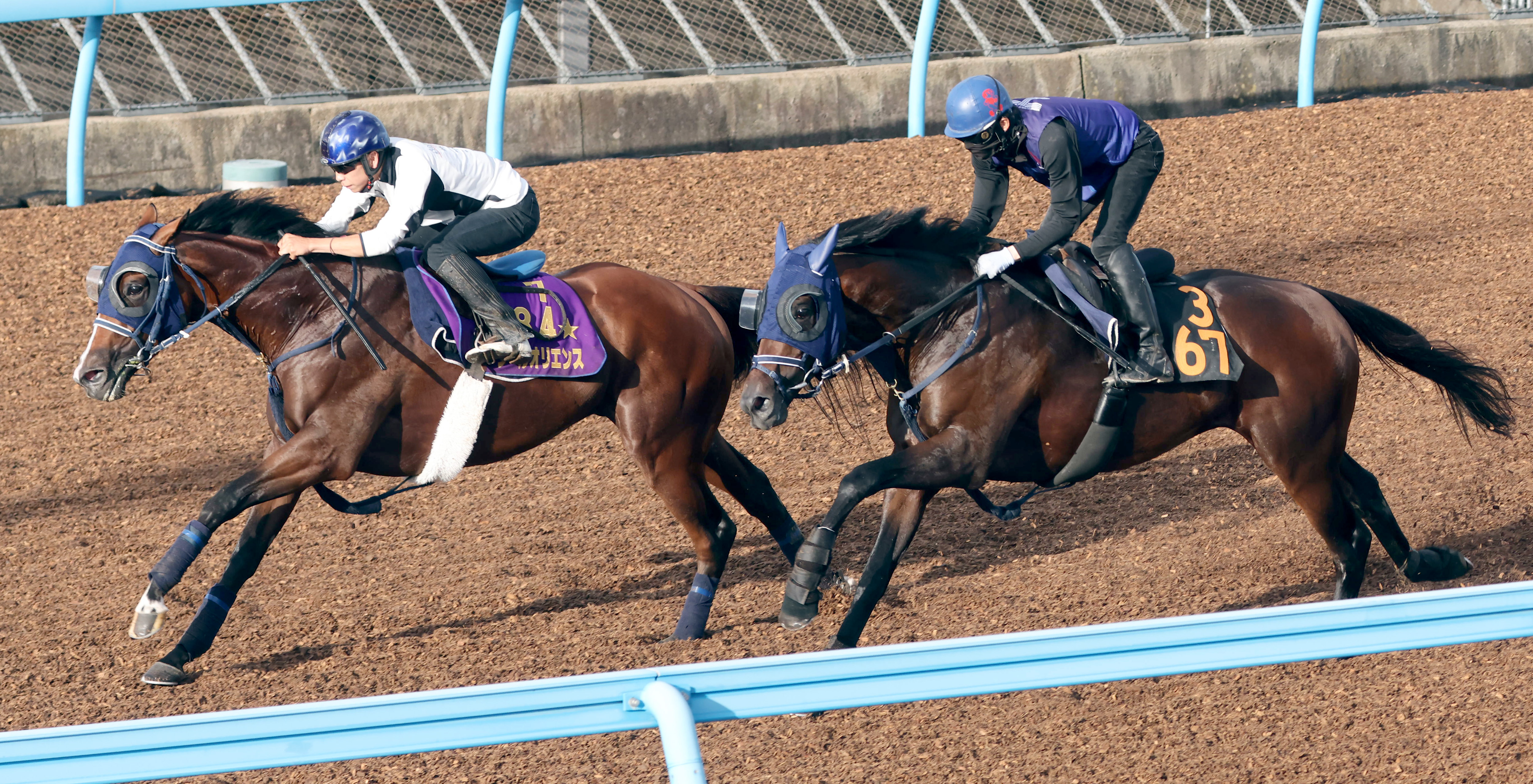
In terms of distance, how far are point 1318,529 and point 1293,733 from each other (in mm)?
1236

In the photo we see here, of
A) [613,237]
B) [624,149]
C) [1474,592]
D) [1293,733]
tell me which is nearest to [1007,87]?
Answer: [624,149]

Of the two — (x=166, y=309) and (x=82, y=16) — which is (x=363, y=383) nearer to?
(x=166, y=309)

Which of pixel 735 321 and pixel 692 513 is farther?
pixel 735 321

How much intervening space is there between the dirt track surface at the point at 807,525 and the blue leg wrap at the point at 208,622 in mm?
129

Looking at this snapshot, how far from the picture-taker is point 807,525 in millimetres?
6898

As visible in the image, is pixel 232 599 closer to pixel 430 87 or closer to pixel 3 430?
pixel 3 430

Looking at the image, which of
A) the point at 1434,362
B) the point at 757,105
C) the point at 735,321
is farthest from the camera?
the point at 757,105

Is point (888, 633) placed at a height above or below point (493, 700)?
below

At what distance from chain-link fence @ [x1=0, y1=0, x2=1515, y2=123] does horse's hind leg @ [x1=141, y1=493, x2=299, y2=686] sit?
7.59 meters

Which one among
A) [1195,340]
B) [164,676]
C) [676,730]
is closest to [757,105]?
[1195,340]

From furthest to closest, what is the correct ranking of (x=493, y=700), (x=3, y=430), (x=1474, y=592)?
1. (x=3, y=430)
2. (x=1474, y=592)
3. (x=493, y=700)

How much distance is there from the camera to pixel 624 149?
12.6 meters

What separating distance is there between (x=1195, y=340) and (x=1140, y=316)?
0.27 metres

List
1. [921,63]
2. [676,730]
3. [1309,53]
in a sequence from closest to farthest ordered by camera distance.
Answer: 1. [676,730]
2. [921,63]
3. [1309,53]
